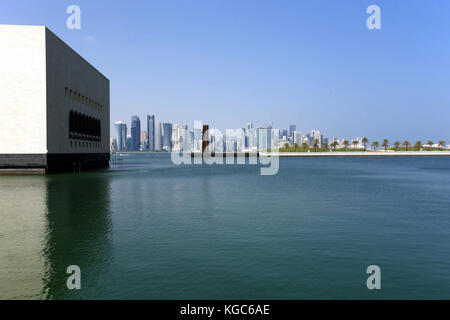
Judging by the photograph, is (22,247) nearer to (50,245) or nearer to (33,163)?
(50,245)

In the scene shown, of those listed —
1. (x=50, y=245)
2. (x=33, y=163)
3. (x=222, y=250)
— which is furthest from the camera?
(x=33, y=163)

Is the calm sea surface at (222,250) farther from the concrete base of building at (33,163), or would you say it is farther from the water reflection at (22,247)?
the concrete base of building at (33,163)

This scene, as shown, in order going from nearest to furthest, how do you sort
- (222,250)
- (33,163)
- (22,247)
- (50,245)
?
(222,250) → (22,247) → (50,245) → (33,163)

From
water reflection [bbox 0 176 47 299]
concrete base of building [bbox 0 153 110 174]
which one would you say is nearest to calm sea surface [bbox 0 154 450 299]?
water reflection [bbox 0 176 47 299]

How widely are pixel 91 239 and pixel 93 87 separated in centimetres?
7157

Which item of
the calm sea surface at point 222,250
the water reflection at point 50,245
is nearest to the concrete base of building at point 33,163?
the water reflection at point 50,245

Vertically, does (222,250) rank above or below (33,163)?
below

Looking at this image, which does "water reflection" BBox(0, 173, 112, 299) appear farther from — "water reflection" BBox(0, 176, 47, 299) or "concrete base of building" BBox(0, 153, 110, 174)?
"concrete base of building" BBox(0, 153, 110, 174)

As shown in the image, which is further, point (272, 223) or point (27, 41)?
point (27, 41)

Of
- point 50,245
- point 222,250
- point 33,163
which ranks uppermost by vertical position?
point 33,163

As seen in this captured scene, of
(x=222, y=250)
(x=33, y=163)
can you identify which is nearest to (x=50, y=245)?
(x=222, y=250)
